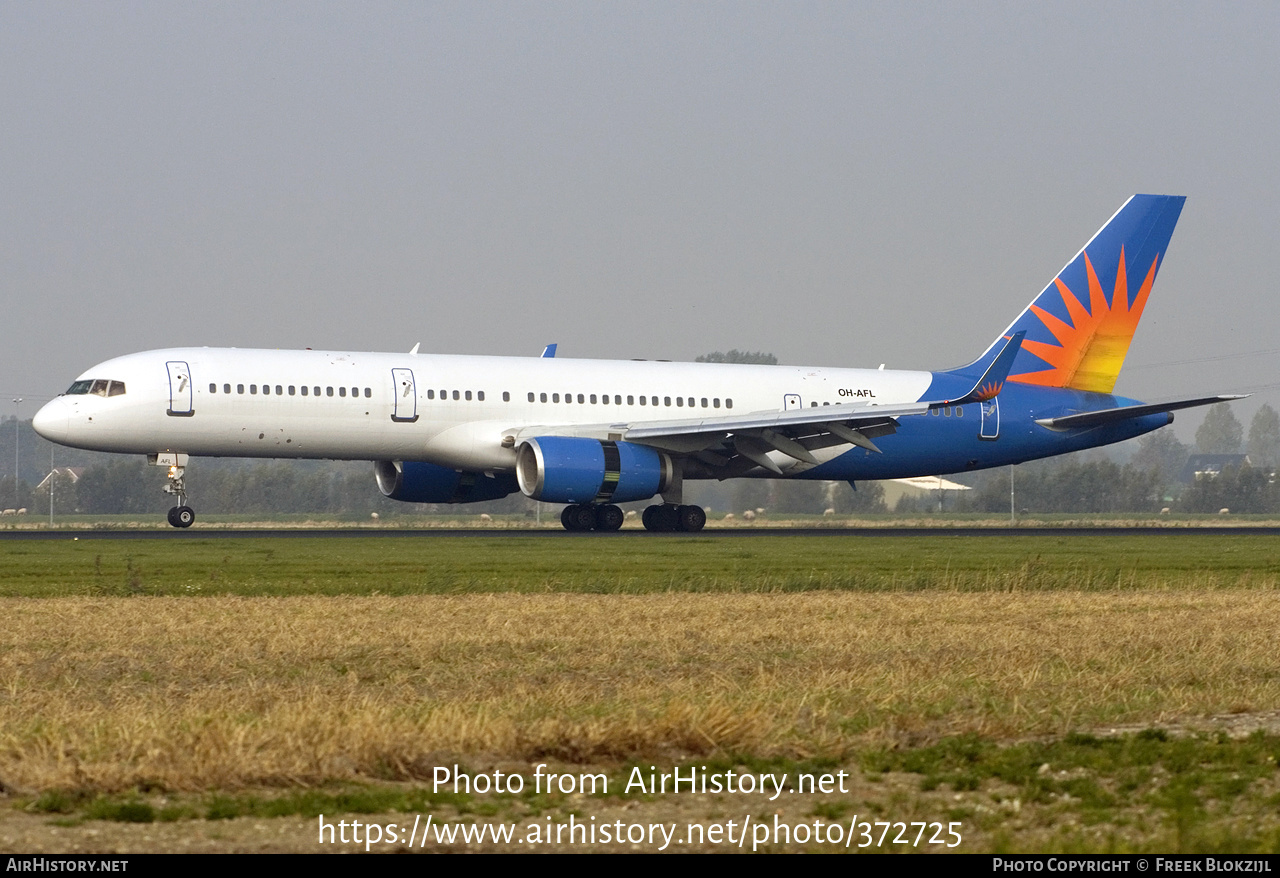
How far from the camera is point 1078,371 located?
1591 inches

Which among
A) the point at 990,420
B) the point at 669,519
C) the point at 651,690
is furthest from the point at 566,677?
the point at 990,420

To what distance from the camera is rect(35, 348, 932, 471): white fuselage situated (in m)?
32.1

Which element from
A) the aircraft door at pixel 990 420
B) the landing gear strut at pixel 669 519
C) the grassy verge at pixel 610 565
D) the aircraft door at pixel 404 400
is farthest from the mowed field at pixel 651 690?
the aircraft door at pixel 990 420

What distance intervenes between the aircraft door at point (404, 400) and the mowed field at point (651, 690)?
34.4 ft

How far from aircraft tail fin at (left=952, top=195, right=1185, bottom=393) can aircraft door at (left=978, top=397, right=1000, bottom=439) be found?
121 centimetres

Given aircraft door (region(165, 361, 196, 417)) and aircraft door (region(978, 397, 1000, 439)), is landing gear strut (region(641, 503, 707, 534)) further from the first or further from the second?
aircraft door (region(165, 361, 196, 417))

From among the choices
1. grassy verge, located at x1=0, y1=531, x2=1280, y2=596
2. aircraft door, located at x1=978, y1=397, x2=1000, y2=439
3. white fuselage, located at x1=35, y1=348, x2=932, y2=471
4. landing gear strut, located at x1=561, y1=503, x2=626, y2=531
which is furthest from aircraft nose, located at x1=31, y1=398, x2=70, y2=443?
aircraft door, located at x1=978, y1=397, x2=1000, y2=439

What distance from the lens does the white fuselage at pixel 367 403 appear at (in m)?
32.1

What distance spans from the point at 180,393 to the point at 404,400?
4441 mm

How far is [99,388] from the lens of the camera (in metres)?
32.3

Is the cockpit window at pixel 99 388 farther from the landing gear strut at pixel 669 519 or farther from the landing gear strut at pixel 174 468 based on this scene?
the landing gear strut at pixel 669 519

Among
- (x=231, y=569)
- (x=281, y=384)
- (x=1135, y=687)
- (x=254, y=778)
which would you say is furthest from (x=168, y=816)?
(x=281, y=384)

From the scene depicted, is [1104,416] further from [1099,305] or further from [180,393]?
[180,393]
